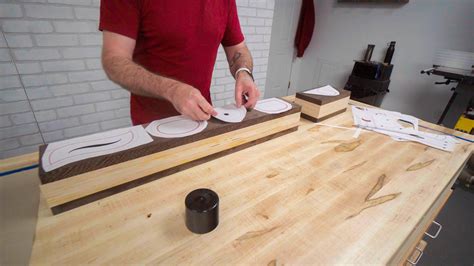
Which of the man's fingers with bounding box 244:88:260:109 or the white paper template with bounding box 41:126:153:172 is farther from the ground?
the man's fingers with bounding box 244:88:260:109

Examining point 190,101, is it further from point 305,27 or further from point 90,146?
point 305,27

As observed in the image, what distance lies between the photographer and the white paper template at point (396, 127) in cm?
96

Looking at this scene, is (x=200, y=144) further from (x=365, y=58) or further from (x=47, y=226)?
(x=365, y=58)

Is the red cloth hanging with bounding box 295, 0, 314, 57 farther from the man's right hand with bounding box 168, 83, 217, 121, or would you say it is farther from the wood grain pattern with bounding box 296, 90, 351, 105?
the man's right hand with bounding box 168, 83, 217, 121

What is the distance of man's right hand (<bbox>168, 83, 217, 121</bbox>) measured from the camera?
0.67 metres

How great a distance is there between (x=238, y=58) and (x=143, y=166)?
0.79 m

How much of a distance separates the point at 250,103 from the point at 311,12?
255 centimetres

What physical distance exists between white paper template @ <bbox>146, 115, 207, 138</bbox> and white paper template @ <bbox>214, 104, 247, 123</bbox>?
7 cm

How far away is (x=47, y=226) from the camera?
49 cm

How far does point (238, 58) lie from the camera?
1.20 m

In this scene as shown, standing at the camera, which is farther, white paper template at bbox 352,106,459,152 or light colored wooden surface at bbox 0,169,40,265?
white paper template at bbox 352,106,459,152

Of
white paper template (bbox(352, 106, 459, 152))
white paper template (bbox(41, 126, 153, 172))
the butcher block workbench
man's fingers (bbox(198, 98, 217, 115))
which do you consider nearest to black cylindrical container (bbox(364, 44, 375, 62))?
white paper template (bbox(352, 106, 459, 152))

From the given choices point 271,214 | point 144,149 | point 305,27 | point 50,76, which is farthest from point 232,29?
point 305,27

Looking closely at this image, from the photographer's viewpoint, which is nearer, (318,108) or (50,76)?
(318,108)
